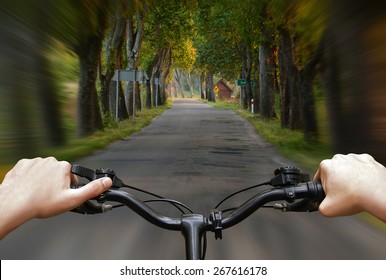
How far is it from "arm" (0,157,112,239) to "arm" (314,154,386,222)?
0.49m

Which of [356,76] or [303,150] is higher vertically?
[356,76]

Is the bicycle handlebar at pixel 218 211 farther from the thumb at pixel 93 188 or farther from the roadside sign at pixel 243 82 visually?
the roadside sign at pixel 243 82

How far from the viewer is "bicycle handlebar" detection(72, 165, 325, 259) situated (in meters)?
1.34

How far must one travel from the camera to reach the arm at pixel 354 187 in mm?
1135

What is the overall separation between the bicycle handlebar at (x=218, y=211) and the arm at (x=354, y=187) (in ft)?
0.41

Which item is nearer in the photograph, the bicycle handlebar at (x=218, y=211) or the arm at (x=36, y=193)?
the arm at (x=36, y=193)

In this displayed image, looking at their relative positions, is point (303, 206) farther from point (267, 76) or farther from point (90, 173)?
point (267, 76)

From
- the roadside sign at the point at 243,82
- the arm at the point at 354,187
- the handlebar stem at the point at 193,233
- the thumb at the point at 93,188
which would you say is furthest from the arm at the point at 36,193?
the roadside sign at the point at 243,82

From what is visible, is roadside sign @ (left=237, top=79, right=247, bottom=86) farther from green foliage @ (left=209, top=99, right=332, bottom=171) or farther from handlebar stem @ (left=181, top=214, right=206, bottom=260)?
handlebar stem @ (left=181, top=214, right=206, bottom=260)

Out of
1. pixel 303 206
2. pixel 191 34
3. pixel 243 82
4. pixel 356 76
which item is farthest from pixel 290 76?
pixel 243 82

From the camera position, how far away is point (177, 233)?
2953mm

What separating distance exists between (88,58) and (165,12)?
26.4 inches

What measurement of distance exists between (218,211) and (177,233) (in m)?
1.56
